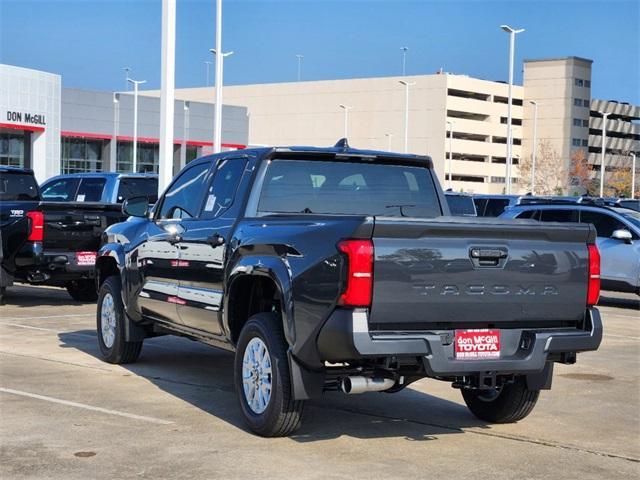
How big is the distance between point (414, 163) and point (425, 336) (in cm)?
248

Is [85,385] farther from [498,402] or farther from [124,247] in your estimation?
[498,402]

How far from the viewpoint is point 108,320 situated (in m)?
10.5

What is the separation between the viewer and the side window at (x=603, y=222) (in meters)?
18.3

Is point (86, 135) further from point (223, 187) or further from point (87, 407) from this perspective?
point (87, 407)

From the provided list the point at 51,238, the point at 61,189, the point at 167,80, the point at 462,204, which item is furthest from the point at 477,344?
the point at 462,204

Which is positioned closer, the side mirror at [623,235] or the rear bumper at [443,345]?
the rear bumper at [443,345]

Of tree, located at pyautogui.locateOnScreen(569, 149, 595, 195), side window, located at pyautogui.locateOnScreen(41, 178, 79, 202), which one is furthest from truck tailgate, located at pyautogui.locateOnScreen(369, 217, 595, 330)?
tree, located at pyautogui.locateOnScreen(569, 149, 595, 195)

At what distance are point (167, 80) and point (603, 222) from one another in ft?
26.8

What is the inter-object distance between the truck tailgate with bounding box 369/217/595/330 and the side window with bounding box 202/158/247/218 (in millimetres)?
2215

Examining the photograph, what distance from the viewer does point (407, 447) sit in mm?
7035

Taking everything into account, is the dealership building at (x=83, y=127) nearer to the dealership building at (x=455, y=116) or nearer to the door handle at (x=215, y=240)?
the dealership building at (x=455, y=116)

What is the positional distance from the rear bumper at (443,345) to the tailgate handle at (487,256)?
476mm

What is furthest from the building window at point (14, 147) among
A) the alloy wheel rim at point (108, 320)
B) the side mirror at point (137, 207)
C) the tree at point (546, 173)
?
the tree at point (546, 173)

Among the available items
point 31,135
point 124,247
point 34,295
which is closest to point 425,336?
point 124,247
